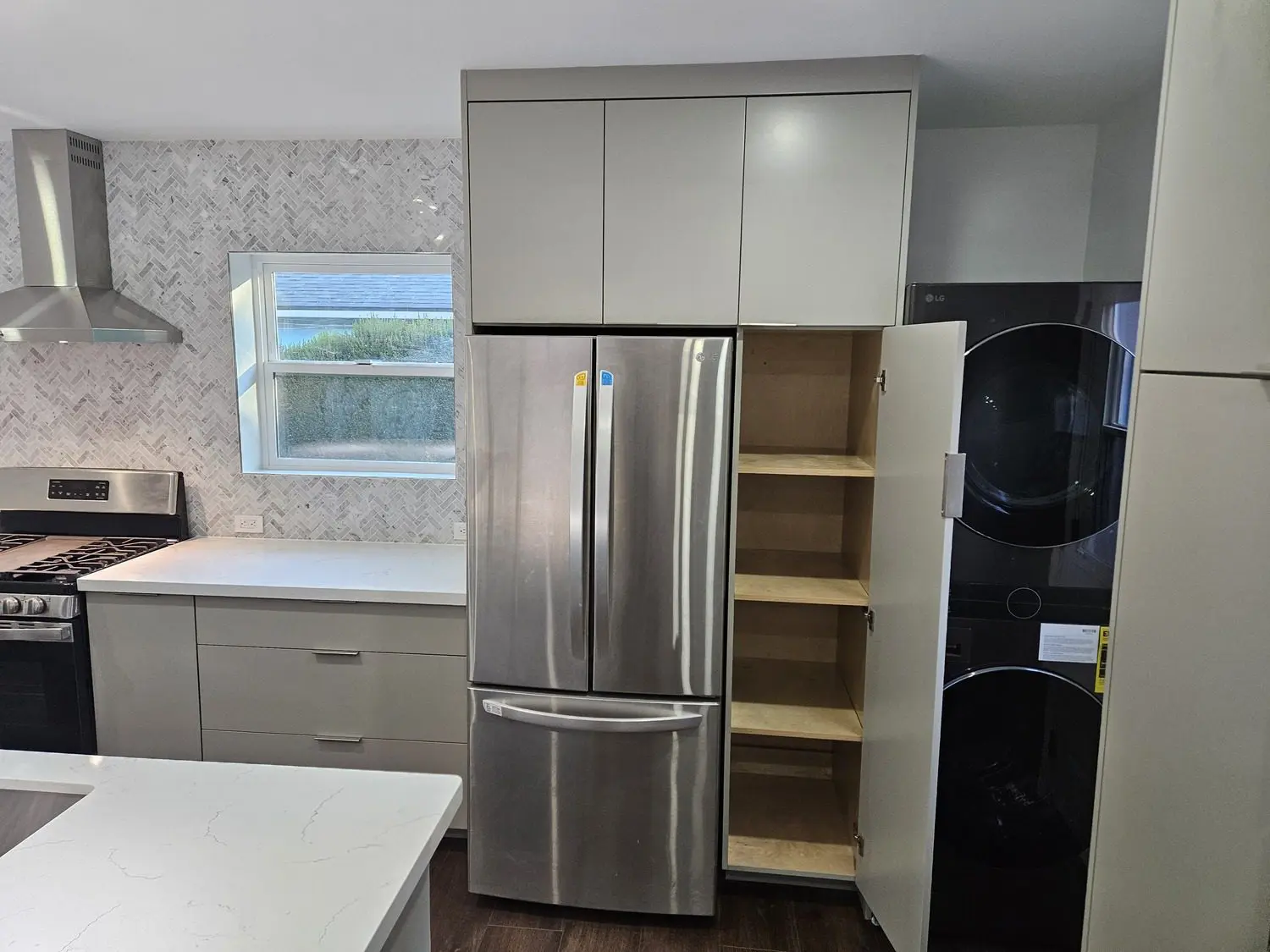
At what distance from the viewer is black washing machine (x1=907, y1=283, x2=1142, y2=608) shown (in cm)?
186

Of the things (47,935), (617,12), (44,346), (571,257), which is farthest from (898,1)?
(44,346)

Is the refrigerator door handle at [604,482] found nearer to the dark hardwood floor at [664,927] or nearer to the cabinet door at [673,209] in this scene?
the cabinet door at [673,209]

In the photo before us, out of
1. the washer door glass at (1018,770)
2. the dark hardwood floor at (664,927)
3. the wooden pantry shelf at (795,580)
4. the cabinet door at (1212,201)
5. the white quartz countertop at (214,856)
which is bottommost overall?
the dark hardwood floor at (664,927)

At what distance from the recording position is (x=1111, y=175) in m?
2.36

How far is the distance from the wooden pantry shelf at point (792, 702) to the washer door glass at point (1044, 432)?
0.74 metres

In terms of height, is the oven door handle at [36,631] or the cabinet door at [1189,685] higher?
the cabinet door at [1189,685]

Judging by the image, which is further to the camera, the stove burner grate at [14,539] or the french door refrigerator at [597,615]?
the stove burner grate at [14,539]

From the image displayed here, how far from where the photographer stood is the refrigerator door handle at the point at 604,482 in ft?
6.72

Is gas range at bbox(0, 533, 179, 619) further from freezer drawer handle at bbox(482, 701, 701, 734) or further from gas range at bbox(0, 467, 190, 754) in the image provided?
freezer drawer handle at bbox(482, 701, 701, 734)

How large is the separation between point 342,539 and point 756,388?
171cm

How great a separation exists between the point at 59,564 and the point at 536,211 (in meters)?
2.03

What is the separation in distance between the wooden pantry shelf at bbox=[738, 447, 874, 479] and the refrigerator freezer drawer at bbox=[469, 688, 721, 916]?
2.24ft

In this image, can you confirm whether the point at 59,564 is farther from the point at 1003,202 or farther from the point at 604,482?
the point at 1003,202

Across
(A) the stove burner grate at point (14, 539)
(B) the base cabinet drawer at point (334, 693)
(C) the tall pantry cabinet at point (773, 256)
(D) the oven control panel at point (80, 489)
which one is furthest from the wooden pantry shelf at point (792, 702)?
(A) the stove burner grate at point (14, 539)
